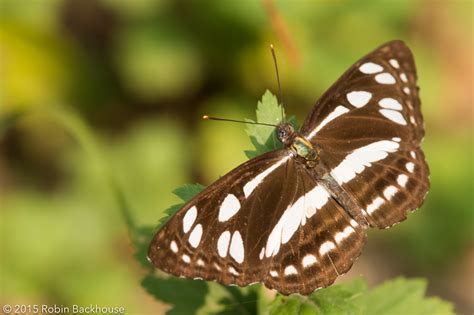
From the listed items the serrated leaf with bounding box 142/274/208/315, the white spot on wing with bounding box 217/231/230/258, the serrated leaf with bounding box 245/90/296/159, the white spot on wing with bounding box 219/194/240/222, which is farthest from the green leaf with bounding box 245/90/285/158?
the serrated leaf with bounding box 142/274/208/315

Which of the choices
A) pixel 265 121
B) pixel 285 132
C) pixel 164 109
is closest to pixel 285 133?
pixel 285 132

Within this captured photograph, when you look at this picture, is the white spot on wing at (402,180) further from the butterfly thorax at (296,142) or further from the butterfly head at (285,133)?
the butterfly head at (285,133)

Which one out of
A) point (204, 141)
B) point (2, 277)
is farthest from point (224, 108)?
point (2, 277)

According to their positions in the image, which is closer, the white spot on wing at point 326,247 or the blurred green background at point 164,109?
the white spot on wing at point 326,247

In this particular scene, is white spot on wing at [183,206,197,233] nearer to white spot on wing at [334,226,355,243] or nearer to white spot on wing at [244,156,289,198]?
white spot on wing at [244,156,289,198]

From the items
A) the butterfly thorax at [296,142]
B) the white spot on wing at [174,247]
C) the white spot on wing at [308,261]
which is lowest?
the white spot on wing at [308,261]

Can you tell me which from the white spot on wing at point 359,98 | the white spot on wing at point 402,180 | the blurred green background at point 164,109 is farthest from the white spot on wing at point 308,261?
the blurred green background at point 164,109
